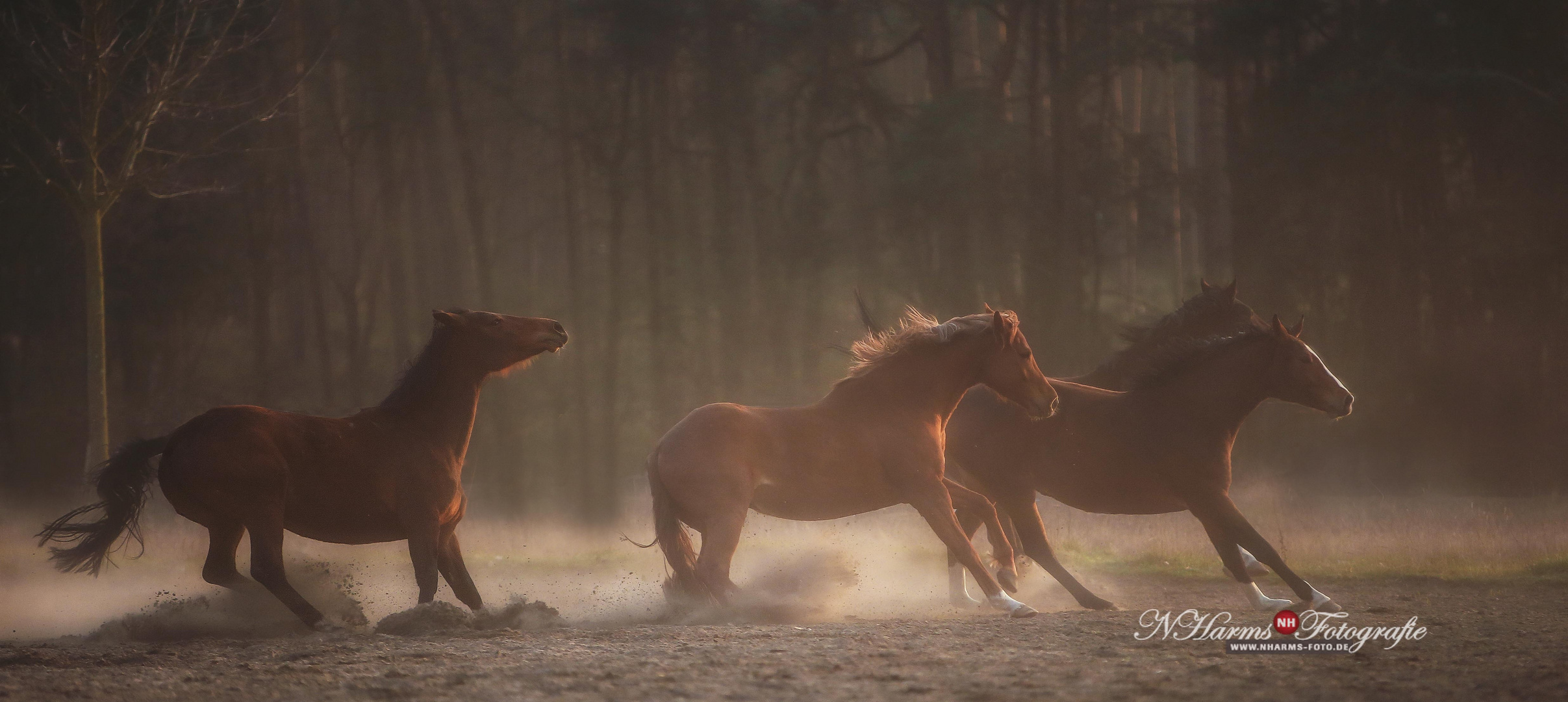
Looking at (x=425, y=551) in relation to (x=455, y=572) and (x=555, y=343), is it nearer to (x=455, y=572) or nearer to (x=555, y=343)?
(x=455, y=572)

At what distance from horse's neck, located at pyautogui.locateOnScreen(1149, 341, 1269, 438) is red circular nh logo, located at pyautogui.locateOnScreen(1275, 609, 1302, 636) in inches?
72.8

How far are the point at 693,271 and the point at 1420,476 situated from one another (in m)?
12.8

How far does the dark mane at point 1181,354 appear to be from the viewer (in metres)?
8.12

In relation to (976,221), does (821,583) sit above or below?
below

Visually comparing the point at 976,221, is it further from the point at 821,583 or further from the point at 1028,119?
the point at 821,583

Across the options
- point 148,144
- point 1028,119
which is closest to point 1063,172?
point 1028,119

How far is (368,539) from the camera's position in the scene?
24.1 feet

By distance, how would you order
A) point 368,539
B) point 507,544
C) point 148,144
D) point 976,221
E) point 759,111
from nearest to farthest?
Answer: point 368,539 < point 507,544 < point 148,144 < point 976,221 < point 759,111

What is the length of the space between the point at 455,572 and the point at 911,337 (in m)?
3.22

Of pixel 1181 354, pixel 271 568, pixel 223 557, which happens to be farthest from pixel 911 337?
pixel 223 557

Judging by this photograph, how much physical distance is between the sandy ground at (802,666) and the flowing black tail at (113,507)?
53cm

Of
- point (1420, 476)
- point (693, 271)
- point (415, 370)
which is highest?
Result: point (693, 271)

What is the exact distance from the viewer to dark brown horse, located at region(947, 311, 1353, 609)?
779 cm

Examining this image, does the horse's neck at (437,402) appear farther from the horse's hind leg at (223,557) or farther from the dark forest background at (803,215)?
the dark forest background at (803,215)
